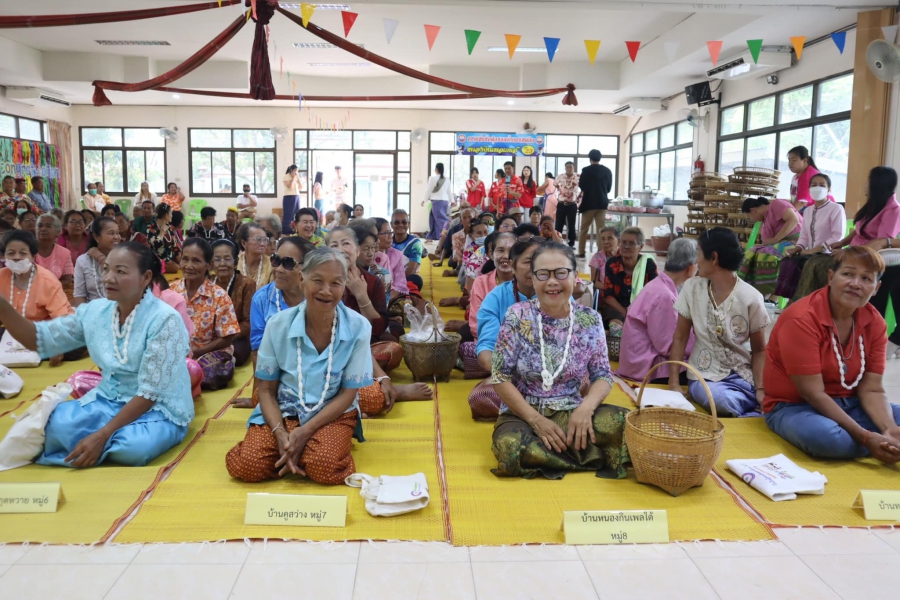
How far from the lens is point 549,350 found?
2.70 metres

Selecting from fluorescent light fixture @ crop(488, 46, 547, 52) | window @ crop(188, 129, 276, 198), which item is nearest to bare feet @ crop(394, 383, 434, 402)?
fluorescent light fixture @ crop(488, 46, 547, 52)

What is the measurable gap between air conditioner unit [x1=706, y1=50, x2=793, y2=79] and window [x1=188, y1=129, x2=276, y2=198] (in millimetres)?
10292

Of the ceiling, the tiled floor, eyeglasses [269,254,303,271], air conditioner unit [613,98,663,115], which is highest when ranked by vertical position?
the ceiling

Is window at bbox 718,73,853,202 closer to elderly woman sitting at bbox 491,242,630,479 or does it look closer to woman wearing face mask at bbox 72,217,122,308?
elderly woman sitting at bbox 491,242,630,479

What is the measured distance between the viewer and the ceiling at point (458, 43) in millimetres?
8078

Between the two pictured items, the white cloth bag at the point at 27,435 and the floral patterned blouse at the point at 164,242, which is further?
the floral patterned blouse at the point at 164,242

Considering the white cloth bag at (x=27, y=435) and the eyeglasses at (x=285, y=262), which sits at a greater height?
the eyeglasses at (x=285, y=262)

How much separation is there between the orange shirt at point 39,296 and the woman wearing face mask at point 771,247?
5.57m

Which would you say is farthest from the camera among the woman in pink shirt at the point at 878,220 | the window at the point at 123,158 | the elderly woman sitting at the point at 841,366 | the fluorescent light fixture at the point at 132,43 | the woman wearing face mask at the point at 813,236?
the window at the point at 123,158

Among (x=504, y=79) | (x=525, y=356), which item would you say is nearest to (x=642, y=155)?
(x=504, y=79)

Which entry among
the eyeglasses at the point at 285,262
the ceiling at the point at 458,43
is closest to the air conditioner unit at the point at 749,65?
the ceiling at the point at 458,43

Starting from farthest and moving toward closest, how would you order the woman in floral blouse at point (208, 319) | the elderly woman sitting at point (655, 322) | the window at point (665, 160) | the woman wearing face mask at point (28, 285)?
1. the window at point (665, 160)
2. the woman wearing face mask at point (28, 285)
3. the elderly woman sitting at point (655, 322)
4. the woman in floral blouse at point (208, 319)

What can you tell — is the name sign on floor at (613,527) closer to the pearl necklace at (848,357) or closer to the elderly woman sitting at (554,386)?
the elderly woman sitting at (554,386)

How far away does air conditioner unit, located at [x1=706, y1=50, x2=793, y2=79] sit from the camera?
30.6ft
